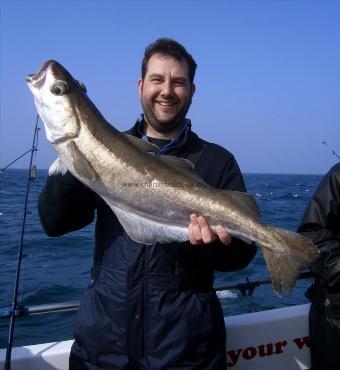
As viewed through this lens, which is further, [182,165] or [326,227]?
[326,227]

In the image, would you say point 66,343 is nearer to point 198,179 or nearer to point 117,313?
point 117,313

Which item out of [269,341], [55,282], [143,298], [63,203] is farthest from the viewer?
[55,282]

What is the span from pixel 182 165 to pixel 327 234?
1.85m

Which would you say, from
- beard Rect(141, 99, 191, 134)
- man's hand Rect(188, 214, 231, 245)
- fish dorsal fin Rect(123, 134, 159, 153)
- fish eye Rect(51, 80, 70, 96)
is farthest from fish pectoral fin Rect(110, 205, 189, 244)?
fish eye Rect(51, 80, 70, 96)

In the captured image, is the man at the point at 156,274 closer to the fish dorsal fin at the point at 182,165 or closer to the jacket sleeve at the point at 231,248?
the jacket sleeve at the point at 231,248

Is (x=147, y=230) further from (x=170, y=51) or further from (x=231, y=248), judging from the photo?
(x=170, y=51)

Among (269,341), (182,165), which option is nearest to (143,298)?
(182,165)

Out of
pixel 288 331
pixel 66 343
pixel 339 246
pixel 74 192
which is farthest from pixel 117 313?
pixel 288 331

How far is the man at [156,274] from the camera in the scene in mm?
3000

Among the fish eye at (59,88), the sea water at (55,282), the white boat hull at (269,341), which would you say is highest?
the fish eye at (59,88)

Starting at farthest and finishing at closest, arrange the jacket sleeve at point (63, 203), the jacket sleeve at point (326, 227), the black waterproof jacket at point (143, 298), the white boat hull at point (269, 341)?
the white boat hull at point (269, 341), the jacket sleeve at point (326, 227), the jacket sleeve at point (63, 203), the black waterproof jacket at point (143, 298)

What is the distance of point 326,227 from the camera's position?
4.08 m

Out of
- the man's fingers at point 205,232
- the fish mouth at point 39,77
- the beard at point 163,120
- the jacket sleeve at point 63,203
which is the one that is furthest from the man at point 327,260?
the fish mouth at point 39,77

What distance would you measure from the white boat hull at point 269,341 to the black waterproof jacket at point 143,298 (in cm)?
135
